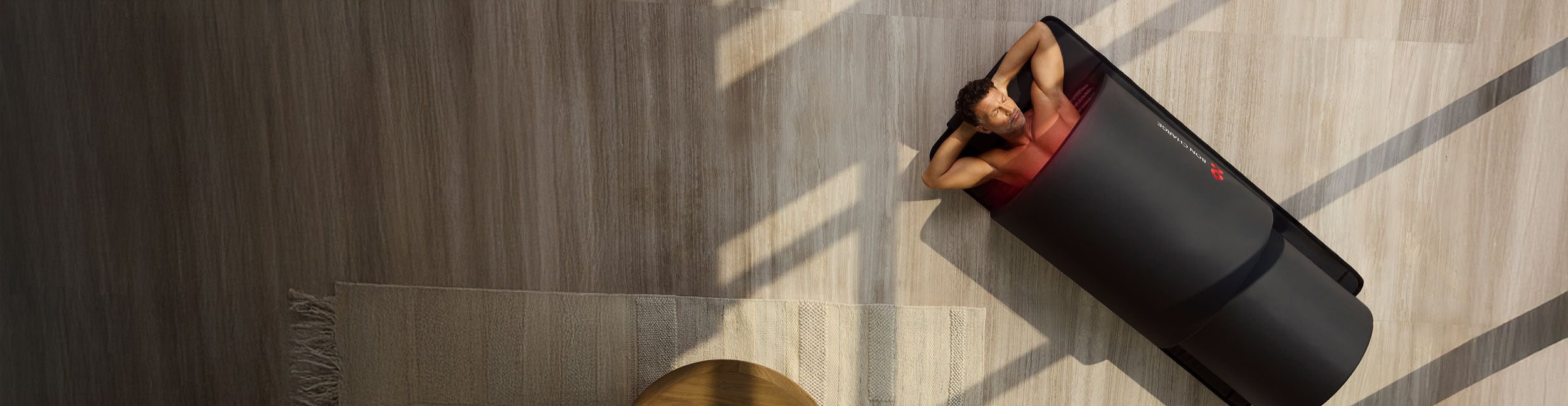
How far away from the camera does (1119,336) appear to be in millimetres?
1956

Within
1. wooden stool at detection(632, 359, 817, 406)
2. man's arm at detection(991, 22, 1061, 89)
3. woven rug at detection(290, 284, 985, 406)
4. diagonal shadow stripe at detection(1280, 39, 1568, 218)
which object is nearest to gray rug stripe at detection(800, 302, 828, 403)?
woven rug at detection(290, 284, 985, 406)

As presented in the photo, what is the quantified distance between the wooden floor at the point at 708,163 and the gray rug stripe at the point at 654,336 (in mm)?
44

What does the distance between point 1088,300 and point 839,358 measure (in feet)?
2.29

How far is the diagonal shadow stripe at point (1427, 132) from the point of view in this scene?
186 cm

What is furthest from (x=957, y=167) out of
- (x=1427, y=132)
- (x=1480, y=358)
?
(x=1480, y=358)

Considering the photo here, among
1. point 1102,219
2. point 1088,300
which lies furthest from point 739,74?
point 1088,300

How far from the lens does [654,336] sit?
1967mm

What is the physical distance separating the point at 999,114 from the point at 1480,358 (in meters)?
1.55

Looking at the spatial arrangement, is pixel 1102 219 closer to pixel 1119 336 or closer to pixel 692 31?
pixel 1119 336

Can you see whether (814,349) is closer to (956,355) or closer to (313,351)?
(956,355)

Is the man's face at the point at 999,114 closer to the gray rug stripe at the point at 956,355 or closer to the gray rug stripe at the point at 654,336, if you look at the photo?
the gray rug stripe at the point at 956,355

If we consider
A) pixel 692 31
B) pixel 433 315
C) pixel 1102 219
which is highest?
pixel 692 31

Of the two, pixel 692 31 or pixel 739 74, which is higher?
pixel 692 31

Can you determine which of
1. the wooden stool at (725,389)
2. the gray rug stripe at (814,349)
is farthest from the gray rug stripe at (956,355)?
the wooden stool at (725,389)
